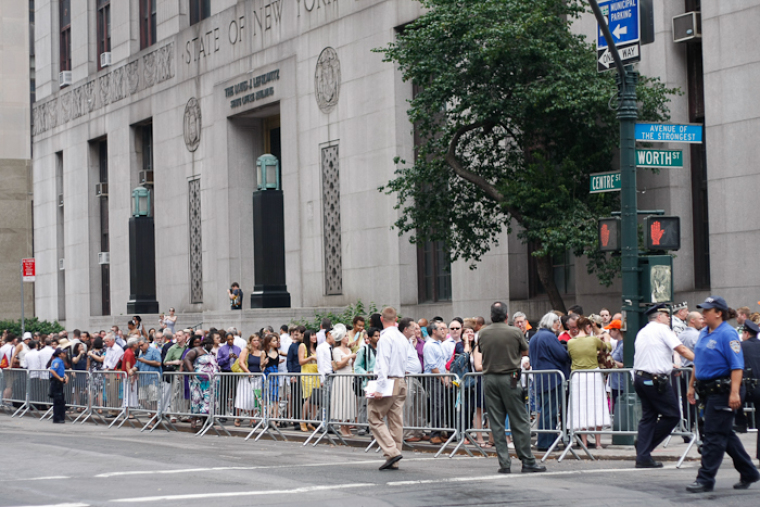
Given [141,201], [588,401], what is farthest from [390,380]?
[141,201]

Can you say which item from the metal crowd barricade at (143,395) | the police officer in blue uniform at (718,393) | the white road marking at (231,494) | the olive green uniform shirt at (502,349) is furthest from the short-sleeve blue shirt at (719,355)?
the metal crowd barricade at (143,395)

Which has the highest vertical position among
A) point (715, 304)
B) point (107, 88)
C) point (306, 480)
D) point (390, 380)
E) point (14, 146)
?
point (107, 88)

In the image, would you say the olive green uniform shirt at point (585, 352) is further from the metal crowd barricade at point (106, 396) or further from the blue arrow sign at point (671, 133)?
the metal crowd barricade at point (106, 396)

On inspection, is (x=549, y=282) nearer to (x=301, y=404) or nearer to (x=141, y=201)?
(x=301, y=404)

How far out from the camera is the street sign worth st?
15188 millimetres

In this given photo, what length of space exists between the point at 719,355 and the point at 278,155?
2776 cm

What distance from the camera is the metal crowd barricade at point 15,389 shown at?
25891 millimetres

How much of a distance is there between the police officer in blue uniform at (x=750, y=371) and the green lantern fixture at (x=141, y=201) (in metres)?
28.7

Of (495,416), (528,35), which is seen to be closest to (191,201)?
(528,35)

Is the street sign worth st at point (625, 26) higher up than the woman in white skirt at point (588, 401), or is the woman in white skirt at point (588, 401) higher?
the street sign worth st at point (625, 26)

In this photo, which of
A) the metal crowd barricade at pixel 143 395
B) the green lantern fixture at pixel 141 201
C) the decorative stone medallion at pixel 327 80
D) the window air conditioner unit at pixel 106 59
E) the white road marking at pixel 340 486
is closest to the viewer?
the white road marking at pixel 340 486

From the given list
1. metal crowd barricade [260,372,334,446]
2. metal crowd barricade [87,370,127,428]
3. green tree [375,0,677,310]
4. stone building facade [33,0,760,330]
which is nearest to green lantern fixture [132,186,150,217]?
stone building facade [33,0,760,330]

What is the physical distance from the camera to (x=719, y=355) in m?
10.8

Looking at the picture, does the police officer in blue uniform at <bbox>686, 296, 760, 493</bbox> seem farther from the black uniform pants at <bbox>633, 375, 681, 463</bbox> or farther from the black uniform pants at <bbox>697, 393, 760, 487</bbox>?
the black uniform pants at <bbox>633, 375, 681, 463</bbox>
